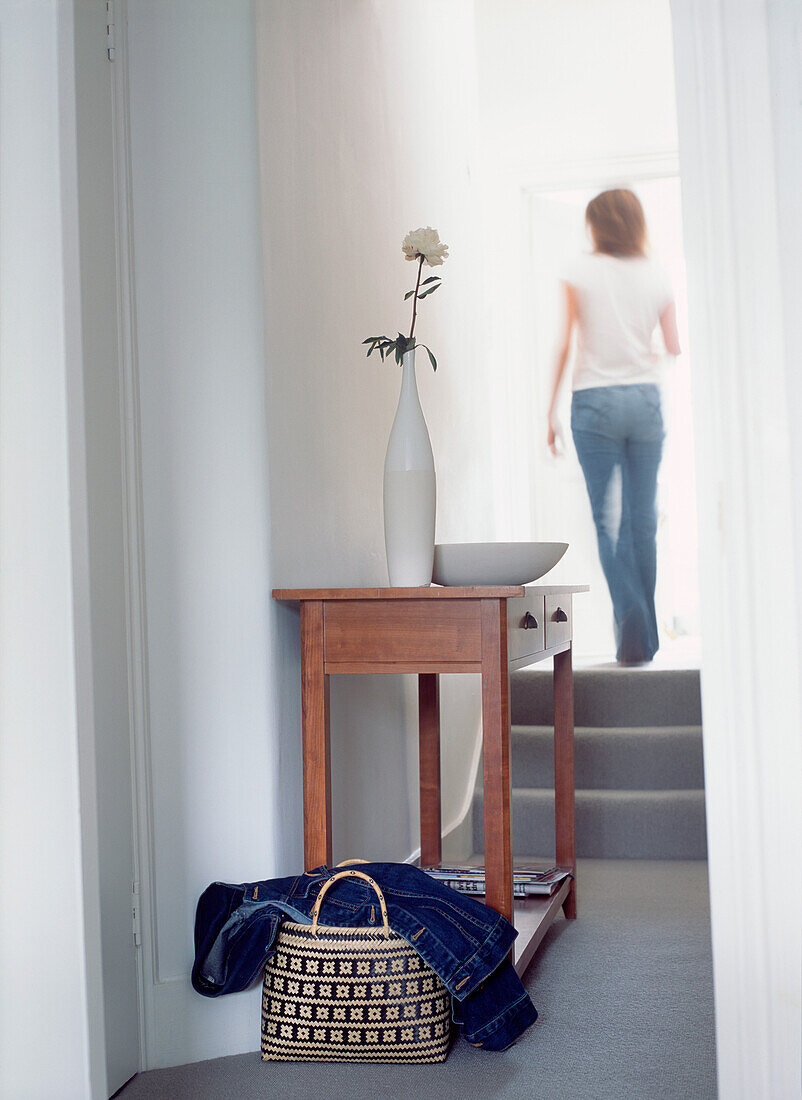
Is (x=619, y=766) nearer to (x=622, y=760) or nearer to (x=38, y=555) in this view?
(x=622, y=760)

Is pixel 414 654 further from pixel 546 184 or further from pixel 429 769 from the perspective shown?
pixel 546 184

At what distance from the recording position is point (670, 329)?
4.53 meters

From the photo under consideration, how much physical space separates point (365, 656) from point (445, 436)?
1.56m

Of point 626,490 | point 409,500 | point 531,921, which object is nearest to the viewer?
point 409,500

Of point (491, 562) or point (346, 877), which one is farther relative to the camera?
point (491, 562)

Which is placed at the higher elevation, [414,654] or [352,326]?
[352,326]

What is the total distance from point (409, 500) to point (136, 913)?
0.89 meters

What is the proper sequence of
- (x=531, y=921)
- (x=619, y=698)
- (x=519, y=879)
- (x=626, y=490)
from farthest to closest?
1. (x=626, y=490)
2. (x=619, y=698)
3. (x=519, y=879)
4. (x=531, y=921)

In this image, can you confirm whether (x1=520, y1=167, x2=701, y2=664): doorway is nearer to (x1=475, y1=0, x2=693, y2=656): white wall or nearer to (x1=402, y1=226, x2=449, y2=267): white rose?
(x1=475, y1=0, x2=693, y2=656): white wall

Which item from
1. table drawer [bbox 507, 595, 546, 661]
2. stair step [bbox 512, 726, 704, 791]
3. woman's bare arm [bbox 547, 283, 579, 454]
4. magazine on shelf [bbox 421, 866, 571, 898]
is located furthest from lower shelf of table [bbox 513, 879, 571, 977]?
woman's bare arm [bbox 547, 283, 579, 454]

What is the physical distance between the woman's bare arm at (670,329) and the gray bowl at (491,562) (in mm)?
2782

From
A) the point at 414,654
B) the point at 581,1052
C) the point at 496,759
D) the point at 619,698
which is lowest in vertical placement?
the point at 581,1052

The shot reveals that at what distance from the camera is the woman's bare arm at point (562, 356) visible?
4.64 meters

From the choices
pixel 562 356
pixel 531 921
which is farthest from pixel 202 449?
pixel 562 356
